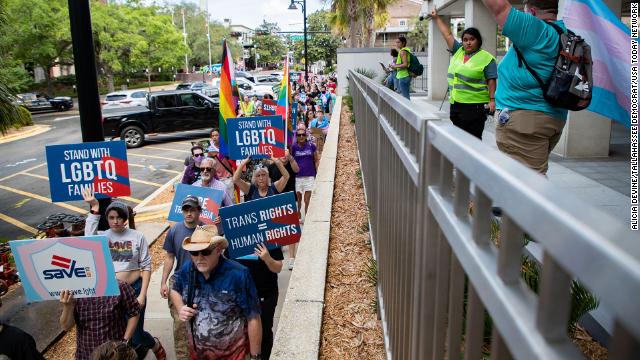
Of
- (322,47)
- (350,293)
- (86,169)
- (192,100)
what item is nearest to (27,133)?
(192,100)

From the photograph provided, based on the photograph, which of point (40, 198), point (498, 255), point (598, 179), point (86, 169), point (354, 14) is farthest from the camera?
point (354, 14)

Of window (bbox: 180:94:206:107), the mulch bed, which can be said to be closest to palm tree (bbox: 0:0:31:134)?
the mulch bed

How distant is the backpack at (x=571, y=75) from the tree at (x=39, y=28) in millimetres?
41385

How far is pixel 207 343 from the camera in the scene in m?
4.05

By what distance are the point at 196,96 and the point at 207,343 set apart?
19534mm

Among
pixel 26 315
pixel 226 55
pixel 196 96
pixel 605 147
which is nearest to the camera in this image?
pixel 26 315

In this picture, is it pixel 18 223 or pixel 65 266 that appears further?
pixel 18 223

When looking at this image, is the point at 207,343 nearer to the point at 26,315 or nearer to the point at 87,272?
the point at 87,272

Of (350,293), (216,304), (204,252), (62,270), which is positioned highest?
(204,252)

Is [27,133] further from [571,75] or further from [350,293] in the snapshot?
[571,75]

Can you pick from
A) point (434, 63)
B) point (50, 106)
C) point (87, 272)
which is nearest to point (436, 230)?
point (87, 272)

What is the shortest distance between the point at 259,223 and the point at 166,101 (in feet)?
59.0

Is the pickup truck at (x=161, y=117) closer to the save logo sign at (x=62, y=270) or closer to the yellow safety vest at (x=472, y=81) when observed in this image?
the yellow safety vest at (x=472, y=81)

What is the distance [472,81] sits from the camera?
5.45m
